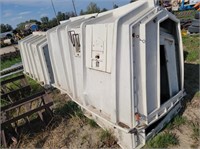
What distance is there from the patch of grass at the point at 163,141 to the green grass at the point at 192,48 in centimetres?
413

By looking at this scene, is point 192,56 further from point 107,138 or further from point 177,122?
point 107,138

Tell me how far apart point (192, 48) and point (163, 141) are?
5.78m

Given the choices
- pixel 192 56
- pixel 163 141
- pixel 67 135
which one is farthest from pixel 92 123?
pixel 192 56

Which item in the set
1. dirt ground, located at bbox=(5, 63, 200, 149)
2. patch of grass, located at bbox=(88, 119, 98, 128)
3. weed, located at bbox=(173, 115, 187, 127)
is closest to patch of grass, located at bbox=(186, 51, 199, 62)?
dirt ground, located at bbox=(5, 63, 200, 149)

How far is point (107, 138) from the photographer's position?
381cm

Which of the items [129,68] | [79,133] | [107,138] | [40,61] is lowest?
[79,133]

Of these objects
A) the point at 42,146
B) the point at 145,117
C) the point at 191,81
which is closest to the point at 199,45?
the point at 191,81

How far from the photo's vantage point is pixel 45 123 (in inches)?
183

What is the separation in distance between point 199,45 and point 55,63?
5911 mm

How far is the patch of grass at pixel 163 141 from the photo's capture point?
3.53 metres

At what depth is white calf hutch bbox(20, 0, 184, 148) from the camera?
3100 millimetres

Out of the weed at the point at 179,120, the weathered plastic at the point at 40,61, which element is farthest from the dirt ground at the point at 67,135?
the weathered plastic at the point at 40,61

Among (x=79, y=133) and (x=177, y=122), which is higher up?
(x=177, y=122)

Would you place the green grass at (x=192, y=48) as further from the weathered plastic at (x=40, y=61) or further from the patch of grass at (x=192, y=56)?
the weathered plastic at (x=40, y=61)
